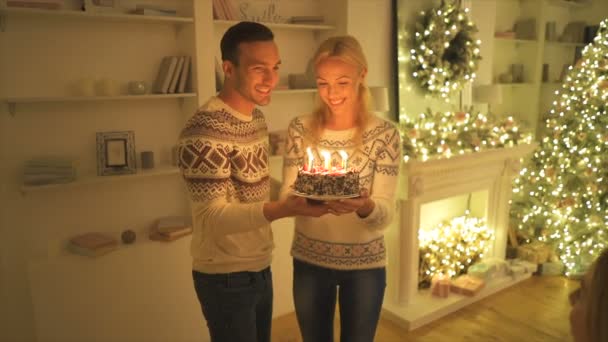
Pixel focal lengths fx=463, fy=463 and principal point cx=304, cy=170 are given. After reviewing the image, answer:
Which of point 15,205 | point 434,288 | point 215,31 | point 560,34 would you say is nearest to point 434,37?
point 215,31

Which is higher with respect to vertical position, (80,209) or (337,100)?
(337,100)

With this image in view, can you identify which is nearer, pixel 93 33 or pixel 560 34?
pixel 93 33

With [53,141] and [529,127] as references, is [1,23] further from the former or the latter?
[529,127]

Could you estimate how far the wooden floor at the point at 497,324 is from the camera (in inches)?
114

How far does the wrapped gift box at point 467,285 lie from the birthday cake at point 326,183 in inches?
93.3

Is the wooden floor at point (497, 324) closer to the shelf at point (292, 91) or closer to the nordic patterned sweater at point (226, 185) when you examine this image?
the shelf at point (292, 91)

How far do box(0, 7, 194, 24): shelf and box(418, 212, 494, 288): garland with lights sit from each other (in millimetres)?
2274

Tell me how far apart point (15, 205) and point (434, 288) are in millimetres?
2710

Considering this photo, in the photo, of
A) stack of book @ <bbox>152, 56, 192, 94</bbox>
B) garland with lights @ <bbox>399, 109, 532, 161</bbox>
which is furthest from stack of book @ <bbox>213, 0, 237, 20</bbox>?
garland with lights @ <bbox>399, 109, 532, 161</bbox>

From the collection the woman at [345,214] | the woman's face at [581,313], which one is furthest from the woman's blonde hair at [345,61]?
the woman's face at [581,313]

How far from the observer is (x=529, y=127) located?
5.10 m

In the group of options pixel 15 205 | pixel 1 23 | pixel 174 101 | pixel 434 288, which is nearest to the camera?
pixel 1 23

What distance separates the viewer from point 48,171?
2350 mm

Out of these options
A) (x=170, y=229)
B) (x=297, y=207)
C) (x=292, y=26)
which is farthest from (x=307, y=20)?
(x=297, y=207)
